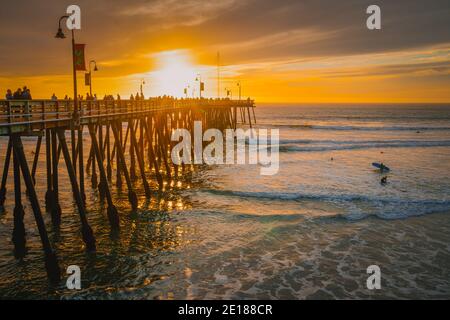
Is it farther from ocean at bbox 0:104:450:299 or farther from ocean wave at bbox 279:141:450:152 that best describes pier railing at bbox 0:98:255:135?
ocean wave at bbox 279:141:450:152

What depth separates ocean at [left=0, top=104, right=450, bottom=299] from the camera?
11.8m

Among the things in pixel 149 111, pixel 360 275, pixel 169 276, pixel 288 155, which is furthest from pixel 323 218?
pixel 288 155

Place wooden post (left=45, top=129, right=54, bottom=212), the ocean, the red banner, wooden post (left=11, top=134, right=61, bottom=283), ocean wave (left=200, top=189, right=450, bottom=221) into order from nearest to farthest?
wooden post (left=11, top=134, right=61, bottom=283)
the ocean
the red banner
wooden post (left=45, top=129, right=54, bottom=212)
ocean wave (left=200, top=189, right=450, bottom=221)

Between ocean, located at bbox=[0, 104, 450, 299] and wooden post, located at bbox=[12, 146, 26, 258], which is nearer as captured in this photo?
ocean, located at bbox=[0, 104, 450, 299]

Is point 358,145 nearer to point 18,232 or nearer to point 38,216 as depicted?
point 18,232

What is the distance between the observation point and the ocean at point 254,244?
38.8ft

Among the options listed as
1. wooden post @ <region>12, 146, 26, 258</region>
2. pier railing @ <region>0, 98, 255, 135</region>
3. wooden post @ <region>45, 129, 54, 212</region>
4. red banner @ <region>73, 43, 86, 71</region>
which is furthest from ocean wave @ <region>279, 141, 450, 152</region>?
wooden post @ <region>12, 146, 26, 258</region>

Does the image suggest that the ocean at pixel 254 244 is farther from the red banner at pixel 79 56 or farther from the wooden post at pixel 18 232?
the red banner at pixel 79 56

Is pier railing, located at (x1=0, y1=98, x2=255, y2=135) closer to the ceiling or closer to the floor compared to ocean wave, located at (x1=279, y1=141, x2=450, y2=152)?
closer to the ceiling

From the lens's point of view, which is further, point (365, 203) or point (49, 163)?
point (365, 203)

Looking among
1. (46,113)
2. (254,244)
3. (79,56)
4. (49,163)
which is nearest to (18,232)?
(49,163)

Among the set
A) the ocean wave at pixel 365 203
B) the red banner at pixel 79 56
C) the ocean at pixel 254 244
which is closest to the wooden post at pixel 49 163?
the ocean at pixel 254 244

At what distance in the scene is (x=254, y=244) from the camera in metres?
15.5
